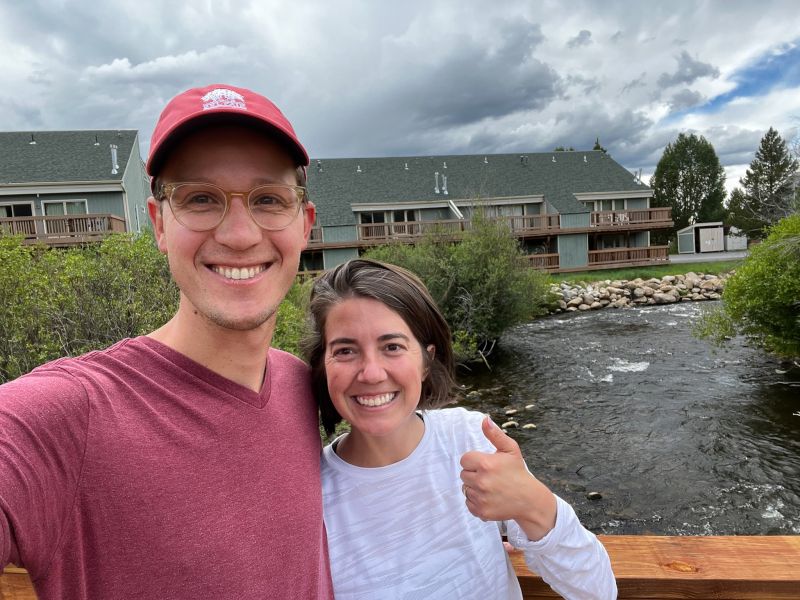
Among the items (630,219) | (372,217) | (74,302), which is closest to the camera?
(74,302)

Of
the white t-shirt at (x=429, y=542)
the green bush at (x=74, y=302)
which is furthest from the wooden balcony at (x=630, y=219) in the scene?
the white t-shirt at (x=429, y=542)

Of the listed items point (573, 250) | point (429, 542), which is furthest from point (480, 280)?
point (573, 250)

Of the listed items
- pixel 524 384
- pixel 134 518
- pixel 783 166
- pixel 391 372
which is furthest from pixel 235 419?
pixel 783 166

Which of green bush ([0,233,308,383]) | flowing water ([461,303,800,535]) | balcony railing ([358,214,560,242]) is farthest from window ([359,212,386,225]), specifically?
green bush ([0,233,308,383])

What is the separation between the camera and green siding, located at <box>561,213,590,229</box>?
3425 centimetres

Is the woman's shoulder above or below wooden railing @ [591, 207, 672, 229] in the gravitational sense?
below

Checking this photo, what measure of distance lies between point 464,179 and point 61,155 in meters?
23.1

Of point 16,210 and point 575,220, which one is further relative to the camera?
point 575,220

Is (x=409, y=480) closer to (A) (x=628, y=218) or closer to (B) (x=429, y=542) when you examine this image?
(B) (x=429, y=542)

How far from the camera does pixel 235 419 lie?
1.41 metres

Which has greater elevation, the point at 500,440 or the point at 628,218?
the point at 628,218

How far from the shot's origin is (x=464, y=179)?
36031 millimetres

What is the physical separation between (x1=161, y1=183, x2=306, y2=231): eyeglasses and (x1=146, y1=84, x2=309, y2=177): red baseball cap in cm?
10

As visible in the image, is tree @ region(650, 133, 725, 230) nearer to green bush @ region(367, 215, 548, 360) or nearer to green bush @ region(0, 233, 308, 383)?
green bush @ region(367, 215, 548, 360)
